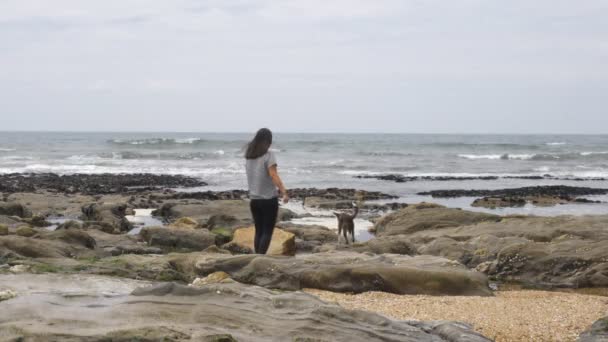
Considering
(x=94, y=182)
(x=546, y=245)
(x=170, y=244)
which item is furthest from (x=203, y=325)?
(x=94, y=182)

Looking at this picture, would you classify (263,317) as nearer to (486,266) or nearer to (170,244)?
(486,266)

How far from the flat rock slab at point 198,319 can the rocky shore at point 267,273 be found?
13mm

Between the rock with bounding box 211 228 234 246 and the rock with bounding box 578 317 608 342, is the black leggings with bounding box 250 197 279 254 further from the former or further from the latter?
the rock with bounding box 578 317 608 342

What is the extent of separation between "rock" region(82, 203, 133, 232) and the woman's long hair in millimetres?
7933

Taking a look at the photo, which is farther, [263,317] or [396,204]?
[396,204]

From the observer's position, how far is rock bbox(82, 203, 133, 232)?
16484 mm

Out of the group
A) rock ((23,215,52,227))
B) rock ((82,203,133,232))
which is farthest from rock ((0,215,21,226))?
rock ((82,203,133,232))

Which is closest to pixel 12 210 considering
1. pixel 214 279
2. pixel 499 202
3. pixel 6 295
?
pixel 214 279

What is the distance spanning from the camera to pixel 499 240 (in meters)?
12.1

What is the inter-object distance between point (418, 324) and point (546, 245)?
631 cm

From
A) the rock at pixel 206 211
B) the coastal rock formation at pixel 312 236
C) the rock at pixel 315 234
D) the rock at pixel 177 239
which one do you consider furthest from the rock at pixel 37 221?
the rock at pixel 315 234

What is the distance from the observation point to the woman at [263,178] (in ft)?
29.8

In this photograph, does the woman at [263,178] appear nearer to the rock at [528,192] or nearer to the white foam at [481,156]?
the rock at [528,192]

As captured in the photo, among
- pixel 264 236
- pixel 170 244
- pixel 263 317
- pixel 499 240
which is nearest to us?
pixel 263 317
